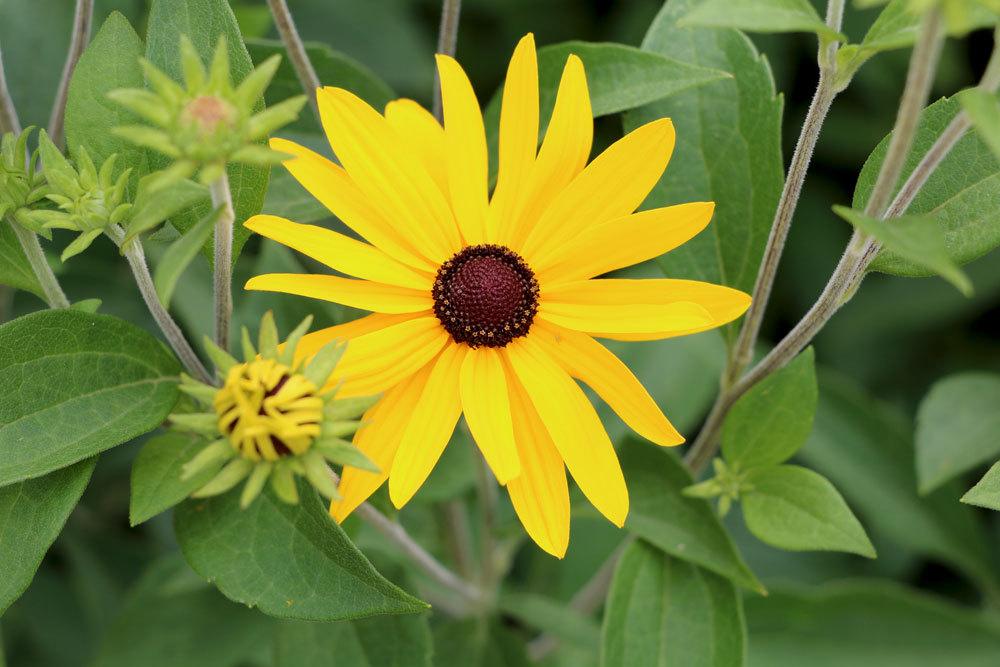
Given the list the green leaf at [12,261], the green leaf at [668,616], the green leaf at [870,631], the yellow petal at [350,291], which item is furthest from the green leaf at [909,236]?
the green leaf at [870,631]

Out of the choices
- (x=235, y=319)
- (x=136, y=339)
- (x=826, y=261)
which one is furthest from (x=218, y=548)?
(x=826, y=261)

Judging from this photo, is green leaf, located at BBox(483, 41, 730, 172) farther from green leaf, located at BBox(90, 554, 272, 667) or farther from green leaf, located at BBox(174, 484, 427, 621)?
green leaf, located at BBox(90, 554, 272, 667)

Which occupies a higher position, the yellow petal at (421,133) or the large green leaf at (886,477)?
the yellow petal at (421,133)

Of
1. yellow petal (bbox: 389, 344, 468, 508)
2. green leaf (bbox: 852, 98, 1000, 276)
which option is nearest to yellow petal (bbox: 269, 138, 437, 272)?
yellow petal (bbox: 389, 344, 468, 508)

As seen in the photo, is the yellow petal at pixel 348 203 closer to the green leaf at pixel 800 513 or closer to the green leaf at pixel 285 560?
the green leaf at pixel 285 560

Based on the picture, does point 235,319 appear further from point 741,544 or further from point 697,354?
point 741,544
